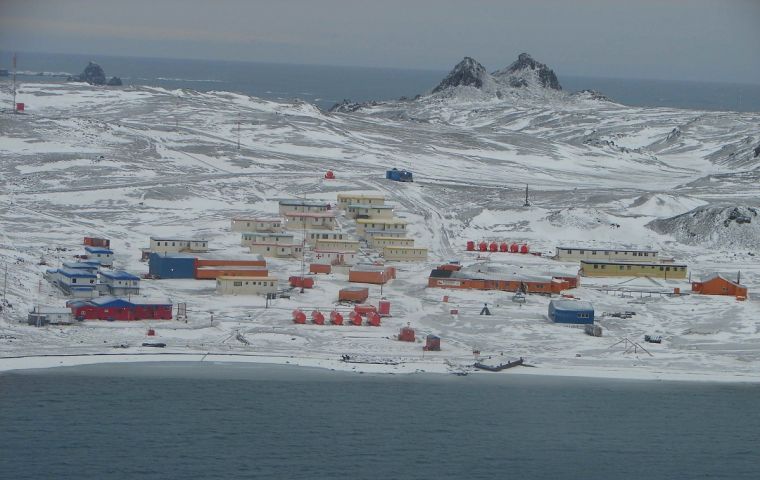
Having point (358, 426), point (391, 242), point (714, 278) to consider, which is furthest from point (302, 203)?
point (358, 426)

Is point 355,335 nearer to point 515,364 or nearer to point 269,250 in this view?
point 515,364

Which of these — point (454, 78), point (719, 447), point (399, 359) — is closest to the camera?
point (719, 447)

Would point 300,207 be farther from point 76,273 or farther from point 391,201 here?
point 76,273

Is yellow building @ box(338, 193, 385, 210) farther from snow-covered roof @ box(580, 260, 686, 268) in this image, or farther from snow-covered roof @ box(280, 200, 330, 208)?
snow-covered roof @ box(580, 260, 686, 268)

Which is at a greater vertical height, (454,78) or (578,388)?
(454,78)

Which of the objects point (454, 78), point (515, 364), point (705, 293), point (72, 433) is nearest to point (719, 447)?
point (515, 364)

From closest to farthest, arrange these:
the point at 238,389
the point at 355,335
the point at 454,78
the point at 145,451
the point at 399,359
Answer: the point at 145,451 < the point at 238,389 < the point at 399,359 < the point at 355,335 < the point at 454,78

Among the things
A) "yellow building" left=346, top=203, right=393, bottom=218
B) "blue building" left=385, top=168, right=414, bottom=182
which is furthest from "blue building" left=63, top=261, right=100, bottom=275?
"blue building" left=385, top=168, right=414, bottom=182
